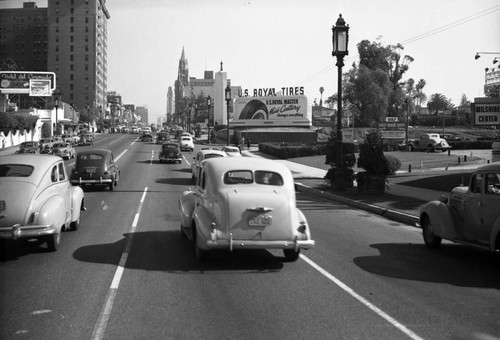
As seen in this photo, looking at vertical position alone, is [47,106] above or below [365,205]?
→ above

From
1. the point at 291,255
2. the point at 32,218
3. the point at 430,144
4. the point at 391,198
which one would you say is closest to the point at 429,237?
the point at 291,255

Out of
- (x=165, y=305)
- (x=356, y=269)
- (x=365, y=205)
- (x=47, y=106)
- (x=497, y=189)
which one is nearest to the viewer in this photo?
(x=165, y=305)

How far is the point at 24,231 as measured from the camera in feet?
30.5

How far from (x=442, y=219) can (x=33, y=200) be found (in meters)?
7.87

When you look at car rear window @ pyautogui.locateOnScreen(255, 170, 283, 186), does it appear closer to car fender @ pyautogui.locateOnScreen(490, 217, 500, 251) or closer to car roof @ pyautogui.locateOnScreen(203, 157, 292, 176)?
car roof @ pyautogui.locateOnScreen(203, 157, 292, 176)

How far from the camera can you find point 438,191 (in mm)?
21016

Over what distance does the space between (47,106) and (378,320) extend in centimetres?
11622

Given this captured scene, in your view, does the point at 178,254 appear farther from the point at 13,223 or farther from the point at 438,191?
the point at 438,191

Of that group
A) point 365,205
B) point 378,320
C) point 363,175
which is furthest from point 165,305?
point 363,175

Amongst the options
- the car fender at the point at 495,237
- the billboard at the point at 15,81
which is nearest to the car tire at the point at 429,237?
the car fender at the point at 495,237

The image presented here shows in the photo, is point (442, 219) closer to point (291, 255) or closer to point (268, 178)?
point (291, 255)

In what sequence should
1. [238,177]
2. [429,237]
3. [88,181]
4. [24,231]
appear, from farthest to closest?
[88,181] → [429,237] → [238,177] → [24,231]

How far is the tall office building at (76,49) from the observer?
159m

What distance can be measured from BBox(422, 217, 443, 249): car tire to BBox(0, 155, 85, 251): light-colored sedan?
7.49m
